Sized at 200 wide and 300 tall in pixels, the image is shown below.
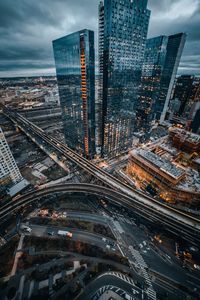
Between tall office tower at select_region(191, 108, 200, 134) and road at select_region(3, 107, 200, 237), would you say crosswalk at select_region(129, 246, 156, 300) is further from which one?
tall office tower at select_region(191, 108, 200, 134)

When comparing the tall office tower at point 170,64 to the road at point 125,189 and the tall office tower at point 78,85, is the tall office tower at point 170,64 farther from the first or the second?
the road at point 125,189

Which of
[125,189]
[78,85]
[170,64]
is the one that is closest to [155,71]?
[170,64]

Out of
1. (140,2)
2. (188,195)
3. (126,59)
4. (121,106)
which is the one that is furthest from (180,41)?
(188,195)

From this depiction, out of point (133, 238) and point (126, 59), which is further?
point (126, 59)

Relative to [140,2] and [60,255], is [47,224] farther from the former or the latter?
[140,2]

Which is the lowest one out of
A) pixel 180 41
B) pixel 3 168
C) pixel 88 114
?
pixel 3 168

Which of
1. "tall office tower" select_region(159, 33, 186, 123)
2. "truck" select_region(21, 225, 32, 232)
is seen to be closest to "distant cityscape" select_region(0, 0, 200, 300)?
"truck" select_region(21, 225, 32, 232)

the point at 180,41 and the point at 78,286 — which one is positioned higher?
the point at 180,41
